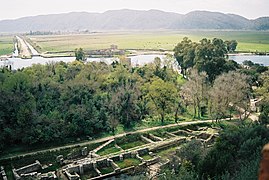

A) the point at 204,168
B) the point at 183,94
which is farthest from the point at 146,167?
the point at 183,94

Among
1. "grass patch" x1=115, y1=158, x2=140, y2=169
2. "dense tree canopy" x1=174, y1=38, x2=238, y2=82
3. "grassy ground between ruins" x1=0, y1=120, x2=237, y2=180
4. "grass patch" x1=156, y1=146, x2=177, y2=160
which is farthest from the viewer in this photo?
"dense tree canopy" x1=174, y1=38, x2=238, y2=82

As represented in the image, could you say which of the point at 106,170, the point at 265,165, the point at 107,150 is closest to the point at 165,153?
the point at 107,150

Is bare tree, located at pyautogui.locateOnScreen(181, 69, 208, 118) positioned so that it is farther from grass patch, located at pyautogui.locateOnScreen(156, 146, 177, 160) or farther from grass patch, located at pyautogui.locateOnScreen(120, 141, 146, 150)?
grass patch, located at pyautogui.locateOnScreen(156, 146, 177, 160)

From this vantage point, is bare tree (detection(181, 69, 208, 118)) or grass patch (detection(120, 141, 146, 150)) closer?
grass patch (detection(120, 141, 146, 150))

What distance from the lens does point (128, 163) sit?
2994 cm

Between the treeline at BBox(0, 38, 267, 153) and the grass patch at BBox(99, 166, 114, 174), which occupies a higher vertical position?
the treeline at BBox(0, 38, 267, 153)

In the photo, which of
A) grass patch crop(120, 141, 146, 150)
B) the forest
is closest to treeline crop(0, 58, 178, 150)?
the forest

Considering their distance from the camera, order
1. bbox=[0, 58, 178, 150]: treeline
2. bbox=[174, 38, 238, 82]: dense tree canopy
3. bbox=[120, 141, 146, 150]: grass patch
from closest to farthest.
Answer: bbox=[0, 58, 178, 150]: treeline → bbox=[120, 141, 146, 150]: grass patch → bbox=[174, 38, 238, 82]: dense tree canopy

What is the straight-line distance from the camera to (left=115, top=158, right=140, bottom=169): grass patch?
2956 centimetres

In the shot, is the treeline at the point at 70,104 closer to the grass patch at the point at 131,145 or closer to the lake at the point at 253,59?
the grass patch at the point at 131,145

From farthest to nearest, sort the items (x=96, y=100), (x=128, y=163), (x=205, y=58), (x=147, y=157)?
(x=205, y=58), (x=96, y=100), (x=147, y=157), (x=128, y=163)

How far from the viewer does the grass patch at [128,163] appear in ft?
97.0

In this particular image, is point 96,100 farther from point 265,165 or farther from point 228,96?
point 265,165

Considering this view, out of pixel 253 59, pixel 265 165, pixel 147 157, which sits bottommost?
pixel 147 157
